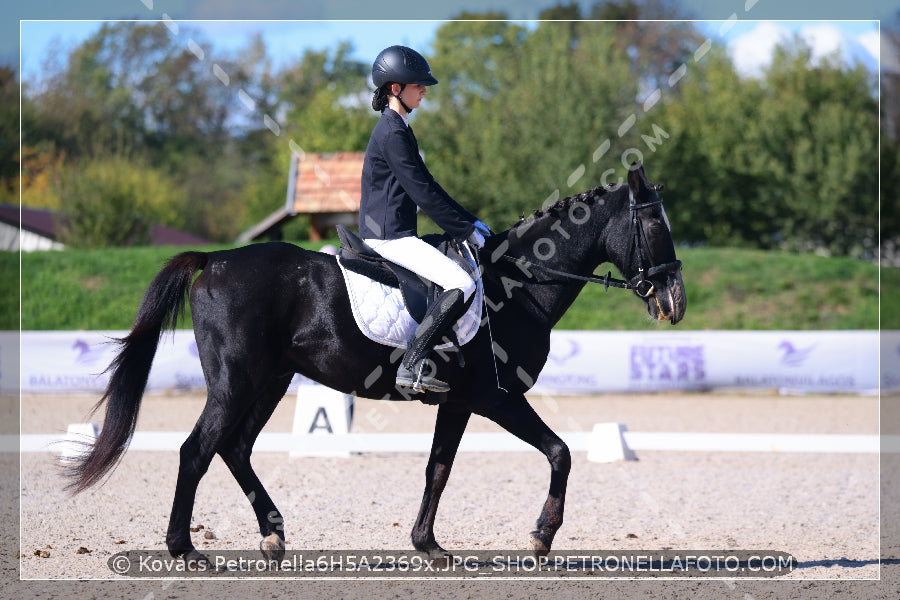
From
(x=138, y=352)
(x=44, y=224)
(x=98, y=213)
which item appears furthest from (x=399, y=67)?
(x=44, y=224)

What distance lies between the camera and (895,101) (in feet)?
110

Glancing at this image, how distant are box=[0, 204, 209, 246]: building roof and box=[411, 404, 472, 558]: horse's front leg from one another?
18.1 meters

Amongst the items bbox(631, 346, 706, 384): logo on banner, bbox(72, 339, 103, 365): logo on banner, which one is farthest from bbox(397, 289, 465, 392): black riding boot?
bbox(72, 339, 103, 365): logo on banner

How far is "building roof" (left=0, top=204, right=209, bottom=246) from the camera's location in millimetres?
23333

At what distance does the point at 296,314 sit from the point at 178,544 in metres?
1.33

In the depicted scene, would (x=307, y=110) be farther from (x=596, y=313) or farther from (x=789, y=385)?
(x=789, y=385)

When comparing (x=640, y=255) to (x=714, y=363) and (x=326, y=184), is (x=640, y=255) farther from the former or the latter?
(x=326, y=184)

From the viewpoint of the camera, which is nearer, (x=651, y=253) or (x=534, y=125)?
(x=651, y=253)

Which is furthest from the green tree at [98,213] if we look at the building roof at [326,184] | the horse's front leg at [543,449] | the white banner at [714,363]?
the horse's front leg at [543,449]

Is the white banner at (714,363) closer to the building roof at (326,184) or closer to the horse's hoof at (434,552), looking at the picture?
the horse's hoof at (434,552)

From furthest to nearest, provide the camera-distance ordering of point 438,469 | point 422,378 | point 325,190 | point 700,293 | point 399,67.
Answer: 1. point 325,190
2. point 700,293
3. point 438,469
4. point 399,67
5. point 422,378

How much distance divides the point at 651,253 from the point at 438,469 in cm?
167

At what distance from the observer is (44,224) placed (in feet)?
92.7

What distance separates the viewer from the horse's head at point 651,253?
513 cm
